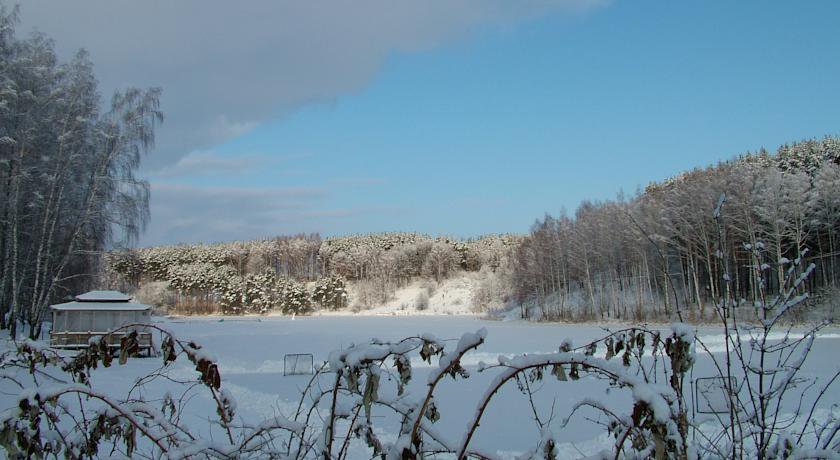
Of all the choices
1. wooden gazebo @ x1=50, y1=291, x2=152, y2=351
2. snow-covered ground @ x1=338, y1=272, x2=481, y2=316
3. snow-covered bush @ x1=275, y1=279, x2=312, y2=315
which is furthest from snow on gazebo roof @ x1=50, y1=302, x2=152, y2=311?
snow-covered bush @ x1=275, y1=279, x2=312, y2=315

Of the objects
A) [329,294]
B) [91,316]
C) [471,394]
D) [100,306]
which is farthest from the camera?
[329,294]

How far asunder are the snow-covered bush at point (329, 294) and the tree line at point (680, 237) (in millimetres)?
22979

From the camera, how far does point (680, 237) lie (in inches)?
973

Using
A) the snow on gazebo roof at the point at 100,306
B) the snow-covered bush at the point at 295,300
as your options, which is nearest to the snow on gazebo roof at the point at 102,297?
the snow on gazebo roof at the point at 100,306

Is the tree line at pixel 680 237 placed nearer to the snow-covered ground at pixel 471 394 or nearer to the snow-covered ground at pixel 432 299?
the snow-covered ground at pixel 471 394

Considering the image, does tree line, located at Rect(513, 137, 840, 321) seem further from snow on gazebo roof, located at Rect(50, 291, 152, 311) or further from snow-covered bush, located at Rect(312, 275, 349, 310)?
snow-covered bush, located at Rect(312, 275, 349, 310)

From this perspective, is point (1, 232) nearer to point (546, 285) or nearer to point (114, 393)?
point (114, 393)

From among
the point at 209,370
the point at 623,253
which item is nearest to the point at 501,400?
the point at 209,370

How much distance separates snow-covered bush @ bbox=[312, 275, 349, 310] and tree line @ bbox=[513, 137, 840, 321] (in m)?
23.0

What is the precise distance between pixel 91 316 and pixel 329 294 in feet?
146

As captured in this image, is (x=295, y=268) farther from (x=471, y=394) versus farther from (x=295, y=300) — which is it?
(x=471, y=394)

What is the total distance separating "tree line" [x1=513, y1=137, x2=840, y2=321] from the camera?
26875 mm

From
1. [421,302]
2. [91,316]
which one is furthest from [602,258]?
[91,316]

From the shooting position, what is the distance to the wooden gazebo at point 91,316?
1659cm
